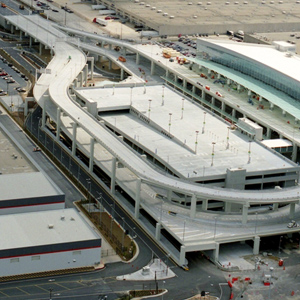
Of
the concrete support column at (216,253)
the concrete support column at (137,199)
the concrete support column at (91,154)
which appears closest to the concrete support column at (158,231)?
the concrete support column at (137,199)

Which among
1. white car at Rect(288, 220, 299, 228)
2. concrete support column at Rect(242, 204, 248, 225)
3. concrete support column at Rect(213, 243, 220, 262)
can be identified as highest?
concrete support column at Rect(242, 204, 248, 225)

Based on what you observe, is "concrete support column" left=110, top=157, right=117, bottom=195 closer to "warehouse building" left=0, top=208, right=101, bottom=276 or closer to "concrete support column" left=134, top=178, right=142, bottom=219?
"concrete support column" left=134, top=178, right=142, bottom=219

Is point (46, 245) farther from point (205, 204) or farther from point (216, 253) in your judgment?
point (205, 204)

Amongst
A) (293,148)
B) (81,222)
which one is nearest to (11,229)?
(81,222)

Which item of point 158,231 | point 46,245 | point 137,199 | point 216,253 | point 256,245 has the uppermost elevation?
point 46,245

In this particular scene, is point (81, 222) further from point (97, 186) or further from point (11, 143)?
point (11, 143)

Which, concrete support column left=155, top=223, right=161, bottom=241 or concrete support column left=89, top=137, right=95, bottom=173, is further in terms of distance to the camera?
concrete support column left=89, top=137, right=95, bottom=173

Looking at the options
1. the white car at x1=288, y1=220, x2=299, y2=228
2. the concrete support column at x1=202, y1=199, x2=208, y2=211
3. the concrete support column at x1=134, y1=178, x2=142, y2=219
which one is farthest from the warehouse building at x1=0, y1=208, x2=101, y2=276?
the white car at x1=288, y1=220, x2=299, y2=228

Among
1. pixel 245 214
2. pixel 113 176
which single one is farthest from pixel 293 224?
pixel 113 176

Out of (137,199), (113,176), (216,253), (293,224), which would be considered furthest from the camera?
(113,176)

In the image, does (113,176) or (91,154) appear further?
(91,154)

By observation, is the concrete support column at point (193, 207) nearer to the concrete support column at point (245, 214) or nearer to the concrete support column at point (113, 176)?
the concrete support column at point (245, 214)
